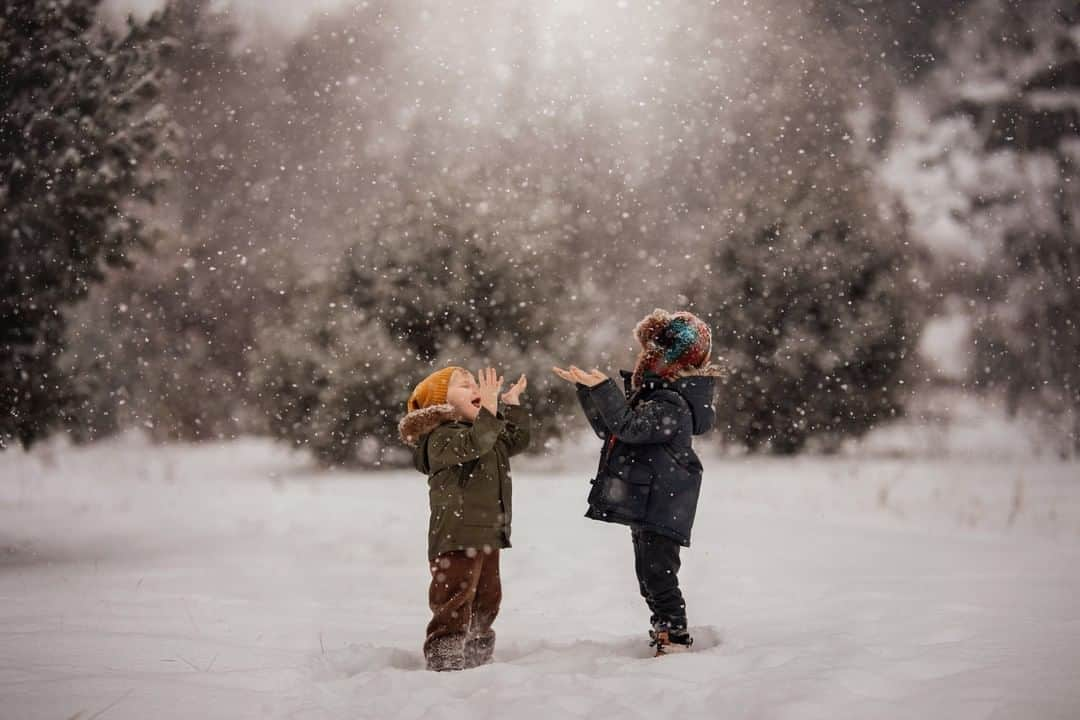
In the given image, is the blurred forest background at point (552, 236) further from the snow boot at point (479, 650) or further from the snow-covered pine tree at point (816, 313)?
the snow boot at point (479, 650)

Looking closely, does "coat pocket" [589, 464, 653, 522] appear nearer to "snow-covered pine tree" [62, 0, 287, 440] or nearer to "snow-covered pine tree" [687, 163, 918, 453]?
"snow-covered pine tree" [62, 0, 287, 440]

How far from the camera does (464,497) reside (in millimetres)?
4184

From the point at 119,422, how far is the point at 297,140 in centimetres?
3283

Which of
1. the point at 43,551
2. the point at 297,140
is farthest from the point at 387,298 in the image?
the point at 297,140

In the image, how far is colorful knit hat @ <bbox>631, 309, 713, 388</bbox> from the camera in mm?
4383

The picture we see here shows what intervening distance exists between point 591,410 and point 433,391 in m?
0.73

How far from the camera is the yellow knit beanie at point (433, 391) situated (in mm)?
4328

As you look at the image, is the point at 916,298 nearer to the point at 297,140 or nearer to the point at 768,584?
the point at 768,584

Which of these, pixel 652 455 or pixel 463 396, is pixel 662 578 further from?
pixel 463 396

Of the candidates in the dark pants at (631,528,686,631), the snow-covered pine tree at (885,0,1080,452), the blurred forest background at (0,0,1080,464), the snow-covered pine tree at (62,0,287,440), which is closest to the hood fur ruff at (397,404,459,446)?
the dark pants at (631,528,686,631)

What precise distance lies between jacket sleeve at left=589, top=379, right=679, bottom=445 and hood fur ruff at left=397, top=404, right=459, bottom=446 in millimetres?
660

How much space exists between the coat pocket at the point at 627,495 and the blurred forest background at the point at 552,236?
447 centimetres

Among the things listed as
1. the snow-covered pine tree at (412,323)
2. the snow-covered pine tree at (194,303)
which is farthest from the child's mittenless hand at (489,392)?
the snow-covered pine tree at (412,323)

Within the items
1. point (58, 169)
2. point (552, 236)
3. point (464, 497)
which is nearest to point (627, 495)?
point (464, 497)
